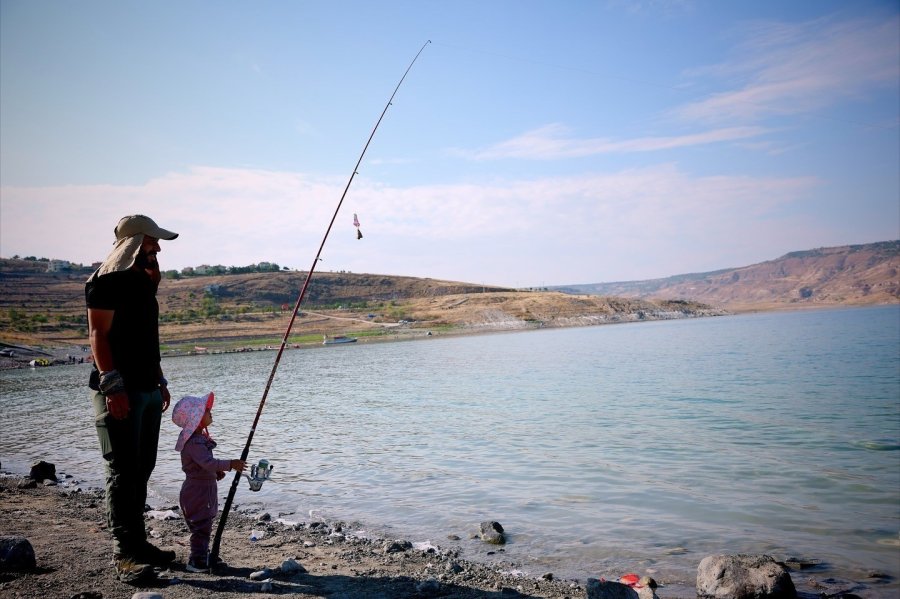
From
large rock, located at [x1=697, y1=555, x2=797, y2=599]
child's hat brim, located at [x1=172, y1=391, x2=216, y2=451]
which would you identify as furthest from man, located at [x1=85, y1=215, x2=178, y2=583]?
large rock, located at [x1=697, y1=555, x2=797, y2=599]

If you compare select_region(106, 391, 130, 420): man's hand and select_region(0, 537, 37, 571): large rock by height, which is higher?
select_region(106, 391, 130, 420): man's hand

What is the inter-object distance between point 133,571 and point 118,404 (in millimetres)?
1403

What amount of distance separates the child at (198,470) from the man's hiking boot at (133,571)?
18.7 inches

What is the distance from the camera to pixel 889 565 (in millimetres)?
6348

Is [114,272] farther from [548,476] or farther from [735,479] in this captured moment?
[735,479]

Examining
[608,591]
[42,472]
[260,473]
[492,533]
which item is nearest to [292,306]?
[42,472]

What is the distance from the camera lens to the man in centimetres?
468

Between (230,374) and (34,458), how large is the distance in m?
22.0

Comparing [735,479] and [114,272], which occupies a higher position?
[114,272]

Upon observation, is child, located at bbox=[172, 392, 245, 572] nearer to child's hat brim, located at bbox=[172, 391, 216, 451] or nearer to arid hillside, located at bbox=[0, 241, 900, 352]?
child's hat brim, located at bbox=[172, 391, 216, 451]

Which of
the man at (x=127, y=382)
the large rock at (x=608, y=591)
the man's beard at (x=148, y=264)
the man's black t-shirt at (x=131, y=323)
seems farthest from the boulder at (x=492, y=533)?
the man's beard at (x=148, y=264)

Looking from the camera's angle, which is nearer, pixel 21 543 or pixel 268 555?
pixel 21 543

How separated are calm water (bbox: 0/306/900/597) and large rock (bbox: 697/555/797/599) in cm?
34

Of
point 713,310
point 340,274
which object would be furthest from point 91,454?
point 713,310
